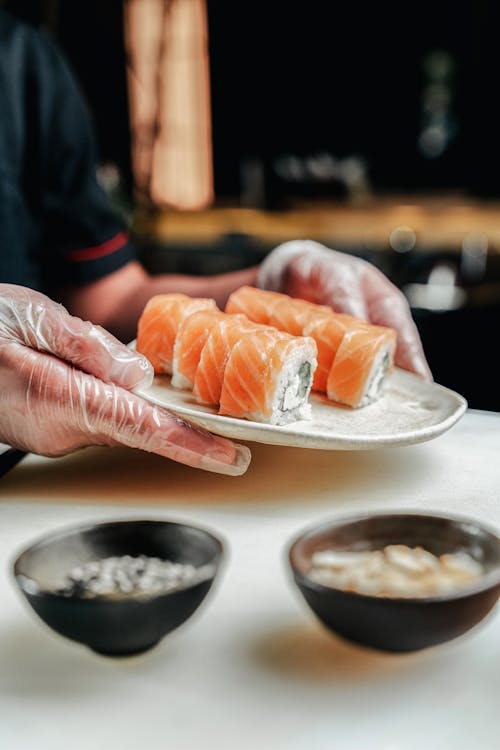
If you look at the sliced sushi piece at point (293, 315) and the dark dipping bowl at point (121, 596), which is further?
the sliced sushi piece at point (293, 315)

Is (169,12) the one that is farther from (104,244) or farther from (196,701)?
(196,701)

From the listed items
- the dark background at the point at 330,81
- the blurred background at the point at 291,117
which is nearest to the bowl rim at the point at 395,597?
the blurred background at the point at 291,117

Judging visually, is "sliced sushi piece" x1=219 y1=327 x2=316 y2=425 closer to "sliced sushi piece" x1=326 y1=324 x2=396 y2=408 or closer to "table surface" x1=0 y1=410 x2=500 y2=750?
"sliced sushi piece" x1=326 y1=324 x2=396 y2=408

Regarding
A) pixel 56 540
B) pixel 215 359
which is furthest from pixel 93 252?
pixel 56 540

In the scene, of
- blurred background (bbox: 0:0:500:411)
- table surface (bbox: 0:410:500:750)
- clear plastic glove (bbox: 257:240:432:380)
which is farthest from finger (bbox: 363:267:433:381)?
blurred background (bbox: 0:0:500:411)

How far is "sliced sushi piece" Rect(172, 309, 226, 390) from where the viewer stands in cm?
135

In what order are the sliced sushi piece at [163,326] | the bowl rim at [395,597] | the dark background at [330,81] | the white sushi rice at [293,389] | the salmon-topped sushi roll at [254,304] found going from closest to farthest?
the bowl rim at [395,597] < the white sushi rice at [293,389] < the sliced sushi piece at [163,326] < the salmon-topped sushi roll at [254,304] < the dark background at [330,81]

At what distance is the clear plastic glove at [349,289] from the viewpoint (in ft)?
5.26

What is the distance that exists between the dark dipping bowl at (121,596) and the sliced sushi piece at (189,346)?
556 mm

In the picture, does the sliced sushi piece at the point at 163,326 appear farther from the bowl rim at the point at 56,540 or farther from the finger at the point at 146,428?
the bowl rim at the point at 56,540

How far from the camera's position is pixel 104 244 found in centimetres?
216

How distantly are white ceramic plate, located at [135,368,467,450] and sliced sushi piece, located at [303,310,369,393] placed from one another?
0.14ft

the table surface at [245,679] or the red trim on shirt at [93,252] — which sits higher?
the red trim on shirt at [93,252]

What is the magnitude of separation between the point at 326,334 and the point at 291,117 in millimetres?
6372
